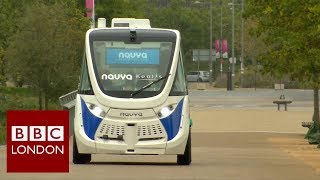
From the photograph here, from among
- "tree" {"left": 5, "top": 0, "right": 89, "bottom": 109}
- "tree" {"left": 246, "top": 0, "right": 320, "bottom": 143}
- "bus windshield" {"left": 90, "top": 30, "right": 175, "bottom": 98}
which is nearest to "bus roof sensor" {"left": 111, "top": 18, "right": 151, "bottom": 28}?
"bus windshield" {"left": 90, "top": 30, "right": 175, "bottom": 98}

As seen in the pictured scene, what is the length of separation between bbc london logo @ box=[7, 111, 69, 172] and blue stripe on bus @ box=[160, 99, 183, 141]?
32.4 feet

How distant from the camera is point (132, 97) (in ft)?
85.3

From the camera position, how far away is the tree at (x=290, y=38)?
33.7m

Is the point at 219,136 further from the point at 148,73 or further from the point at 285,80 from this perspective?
the point at 285,80

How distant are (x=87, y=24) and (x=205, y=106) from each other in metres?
12.3

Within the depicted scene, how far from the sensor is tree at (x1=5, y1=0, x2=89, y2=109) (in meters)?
56.3

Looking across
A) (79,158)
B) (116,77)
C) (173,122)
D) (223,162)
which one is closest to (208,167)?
(173,122)

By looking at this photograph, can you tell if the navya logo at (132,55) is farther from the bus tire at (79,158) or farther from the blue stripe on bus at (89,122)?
the bus tire at (79,158)

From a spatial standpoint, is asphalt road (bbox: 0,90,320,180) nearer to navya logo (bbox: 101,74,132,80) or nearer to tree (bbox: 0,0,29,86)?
navya logo (bbox: 101,74,132,80)

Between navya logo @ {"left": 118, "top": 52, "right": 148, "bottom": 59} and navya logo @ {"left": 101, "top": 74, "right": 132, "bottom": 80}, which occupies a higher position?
navya logo @ {"left": 118, "top": 52, "right": 148, "bottom": 59}

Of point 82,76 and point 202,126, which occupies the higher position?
point 82,76

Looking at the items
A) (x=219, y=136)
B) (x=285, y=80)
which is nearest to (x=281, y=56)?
(x=219, y=136)

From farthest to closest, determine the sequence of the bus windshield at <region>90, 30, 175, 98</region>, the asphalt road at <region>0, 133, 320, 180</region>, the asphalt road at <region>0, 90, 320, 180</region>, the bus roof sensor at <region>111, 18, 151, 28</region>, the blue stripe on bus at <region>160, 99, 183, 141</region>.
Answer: the bus roof sensor at <region>111, 18, 151, 28</region> → the bus windshield at <region>90, 30, 175, 98</region> → the blue stripe on bus at <region>160, 99, 183, 141</region> → the asphalt road at <region>0, 90, 320, 180</region> → the asphalt road at <region>0, 133, 320, 180</region>

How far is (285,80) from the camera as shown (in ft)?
358
